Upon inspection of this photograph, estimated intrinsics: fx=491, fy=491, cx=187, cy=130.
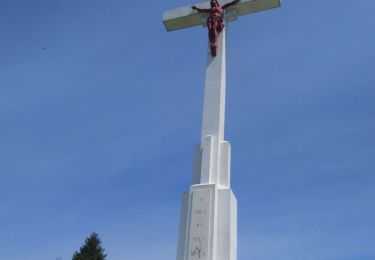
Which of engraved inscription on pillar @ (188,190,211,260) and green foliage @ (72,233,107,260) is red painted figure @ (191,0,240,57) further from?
green foliage @ (72,233,107,260)

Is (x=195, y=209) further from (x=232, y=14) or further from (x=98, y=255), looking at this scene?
(x=98, y=255)

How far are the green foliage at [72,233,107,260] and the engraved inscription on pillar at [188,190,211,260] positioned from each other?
16.0 metres

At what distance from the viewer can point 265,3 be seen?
12156 mm

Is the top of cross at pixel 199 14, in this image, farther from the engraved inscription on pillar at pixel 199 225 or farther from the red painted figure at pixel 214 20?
the engraved inscription on pillar at pixel 199 225

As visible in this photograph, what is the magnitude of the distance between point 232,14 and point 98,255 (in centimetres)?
1612

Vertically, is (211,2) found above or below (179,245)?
above

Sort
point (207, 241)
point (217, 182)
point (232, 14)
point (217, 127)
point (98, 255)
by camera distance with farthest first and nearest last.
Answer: point (98, 255), point (232, 14), point (217, 127), point (217, 182), point (207, 241)

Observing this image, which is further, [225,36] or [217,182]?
[225,36]

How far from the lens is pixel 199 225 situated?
368 inches

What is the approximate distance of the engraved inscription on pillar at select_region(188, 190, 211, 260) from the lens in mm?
9102

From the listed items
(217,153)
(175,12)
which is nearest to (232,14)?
(175,12)

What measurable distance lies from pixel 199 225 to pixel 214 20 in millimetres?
5332

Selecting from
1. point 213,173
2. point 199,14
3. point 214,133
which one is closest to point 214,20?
point 199,14

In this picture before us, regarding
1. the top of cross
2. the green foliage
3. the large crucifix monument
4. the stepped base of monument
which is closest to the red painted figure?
the large crucifix monument
